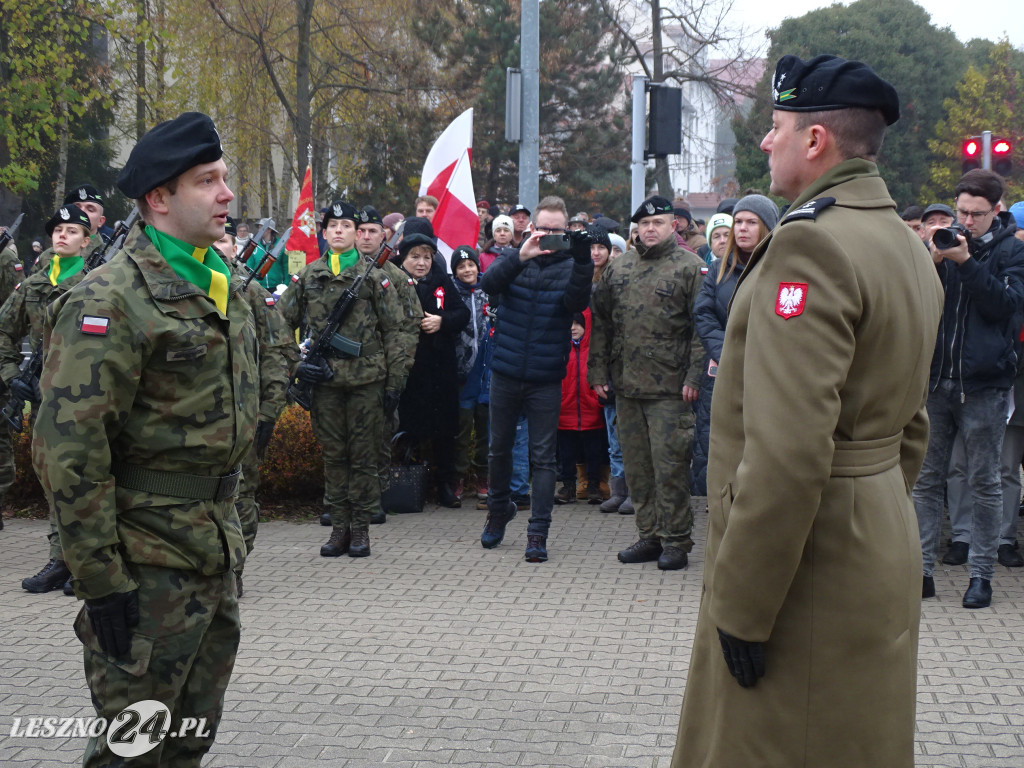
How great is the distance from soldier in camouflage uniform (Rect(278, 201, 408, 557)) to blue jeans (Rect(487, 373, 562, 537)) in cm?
73

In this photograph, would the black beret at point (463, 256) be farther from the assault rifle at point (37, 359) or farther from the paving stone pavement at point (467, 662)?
the assault rifle at point (37, 359)

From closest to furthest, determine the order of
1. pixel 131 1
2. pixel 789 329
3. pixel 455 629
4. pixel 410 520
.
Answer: pixel 789 329 → pixel 455 629 → pixel 410 520 → pixel 131 1

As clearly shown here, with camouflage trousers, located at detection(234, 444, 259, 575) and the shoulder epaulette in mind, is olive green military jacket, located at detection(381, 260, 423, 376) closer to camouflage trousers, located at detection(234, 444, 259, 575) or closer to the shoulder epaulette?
camouflage trousers, located at detection(234, 444, 259, 575)

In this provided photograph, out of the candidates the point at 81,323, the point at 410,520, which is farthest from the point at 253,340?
the point at 410,520

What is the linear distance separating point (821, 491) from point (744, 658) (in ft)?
1.50

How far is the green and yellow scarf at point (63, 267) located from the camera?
705 centimetres

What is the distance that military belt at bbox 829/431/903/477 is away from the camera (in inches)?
105

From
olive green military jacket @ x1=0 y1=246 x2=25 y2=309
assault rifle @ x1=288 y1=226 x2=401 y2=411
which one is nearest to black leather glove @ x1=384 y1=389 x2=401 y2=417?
assault rifle @ x1=288 y1=226 x2=401 y2=411

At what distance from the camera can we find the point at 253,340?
3555 millimetres

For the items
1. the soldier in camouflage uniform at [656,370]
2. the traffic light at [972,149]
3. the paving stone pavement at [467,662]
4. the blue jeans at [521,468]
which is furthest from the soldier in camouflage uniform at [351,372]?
the traffic light at [972,149]

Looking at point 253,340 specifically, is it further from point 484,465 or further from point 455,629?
point 484,465

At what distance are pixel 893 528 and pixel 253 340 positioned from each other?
6.68ft

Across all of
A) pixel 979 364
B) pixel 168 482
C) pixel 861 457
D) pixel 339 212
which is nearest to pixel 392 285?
pixel 339 212

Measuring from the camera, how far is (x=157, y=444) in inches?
121
